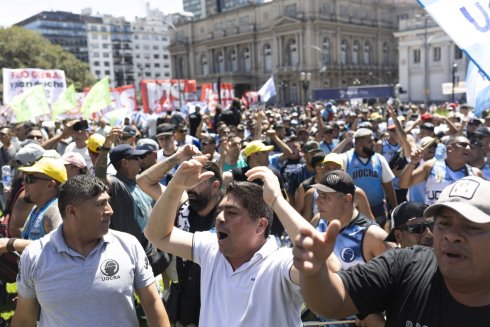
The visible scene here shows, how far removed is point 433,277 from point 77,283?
177 cm

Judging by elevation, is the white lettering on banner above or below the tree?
below

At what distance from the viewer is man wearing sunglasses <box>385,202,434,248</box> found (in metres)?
3.12

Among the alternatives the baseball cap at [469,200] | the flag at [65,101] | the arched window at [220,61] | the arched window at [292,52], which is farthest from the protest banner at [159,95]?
the arched window at [220,61]

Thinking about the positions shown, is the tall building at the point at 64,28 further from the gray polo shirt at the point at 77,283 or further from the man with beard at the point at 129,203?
the gray polo shirt at the point at 77,283

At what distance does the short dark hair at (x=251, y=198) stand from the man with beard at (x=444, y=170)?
2.99m

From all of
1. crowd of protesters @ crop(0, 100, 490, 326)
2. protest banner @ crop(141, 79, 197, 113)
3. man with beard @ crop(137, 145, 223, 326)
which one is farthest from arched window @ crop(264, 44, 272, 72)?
man with beard @ crop(137, 145, 223, 326)

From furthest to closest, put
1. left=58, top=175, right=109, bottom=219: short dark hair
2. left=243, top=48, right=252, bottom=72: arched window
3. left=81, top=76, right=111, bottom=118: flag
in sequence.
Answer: left=243, top=48, right=252, bottom=72: arched window < left=81, top=76, right=111, bottom=118: flag < left=58, top=175, right=109, bottom=219: short dark hair

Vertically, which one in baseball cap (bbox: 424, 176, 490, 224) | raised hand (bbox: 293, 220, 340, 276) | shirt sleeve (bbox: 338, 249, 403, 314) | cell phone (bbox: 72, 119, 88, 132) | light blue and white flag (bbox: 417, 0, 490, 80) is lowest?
shirt sleeve (bbox: 338, 249, 403, 314)

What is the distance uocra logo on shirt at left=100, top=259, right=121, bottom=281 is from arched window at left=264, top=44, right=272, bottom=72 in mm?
77527

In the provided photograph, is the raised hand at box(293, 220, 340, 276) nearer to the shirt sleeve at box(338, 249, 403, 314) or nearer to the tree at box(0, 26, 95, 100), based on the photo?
the shirt sleeve at box(338, 249, 403, 314)

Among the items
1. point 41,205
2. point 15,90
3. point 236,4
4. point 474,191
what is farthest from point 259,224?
point 236,4

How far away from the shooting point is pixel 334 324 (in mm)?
3209

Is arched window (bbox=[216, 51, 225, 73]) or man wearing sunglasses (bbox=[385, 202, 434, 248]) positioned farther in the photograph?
arched window (bbox=[216, 51, 225, 73])

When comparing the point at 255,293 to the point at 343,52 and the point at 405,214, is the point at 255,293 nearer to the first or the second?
the point at 405,214
